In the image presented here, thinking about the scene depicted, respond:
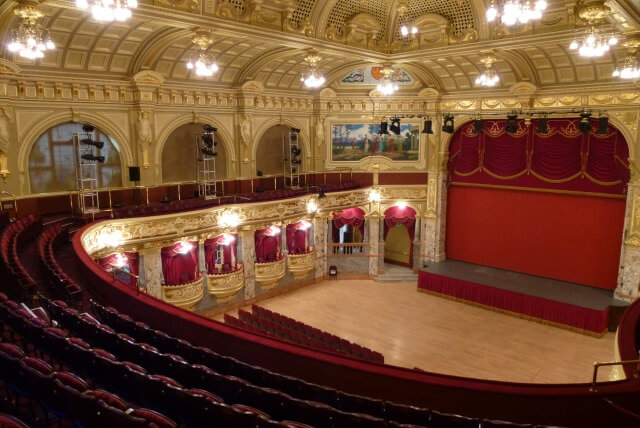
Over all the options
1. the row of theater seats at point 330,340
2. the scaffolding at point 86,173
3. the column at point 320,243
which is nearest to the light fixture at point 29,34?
the scaffolding at point 86,173

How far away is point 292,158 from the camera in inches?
649

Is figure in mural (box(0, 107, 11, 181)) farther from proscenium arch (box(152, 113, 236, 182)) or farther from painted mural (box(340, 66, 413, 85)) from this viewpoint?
painted mural (box(340, 66, 413, 85))

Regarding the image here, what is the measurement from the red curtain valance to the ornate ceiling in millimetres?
1501

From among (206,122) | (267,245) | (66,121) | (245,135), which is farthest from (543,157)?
(66,121)

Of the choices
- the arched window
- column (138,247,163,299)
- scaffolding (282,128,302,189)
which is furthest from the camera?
scaffolding (282,128,302,189)

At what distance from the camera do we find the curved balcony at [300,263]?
15414 millimetres

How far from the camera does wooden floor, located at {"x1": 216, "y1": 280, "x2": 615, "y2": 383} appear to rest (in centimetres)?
1062

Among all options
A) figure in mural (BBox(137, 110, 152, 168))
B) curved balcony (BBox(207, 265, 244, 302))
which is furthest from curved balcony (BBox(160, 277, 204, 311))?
figure in mural (BBox(137, 110, 152, 168))

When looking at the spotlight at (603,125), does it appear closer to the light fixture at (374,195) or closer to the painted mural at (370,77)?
the painted mural at (370,77)

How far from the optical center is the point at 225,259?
13844 mm

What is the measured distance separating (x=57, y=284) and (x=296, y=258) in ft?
32.6

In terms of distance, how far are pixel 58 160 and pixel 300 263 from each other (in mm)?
7650

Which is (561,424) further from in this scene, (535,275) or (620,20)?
(535,275)

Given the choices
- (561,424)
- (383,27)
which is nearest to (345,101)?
(383,27)
